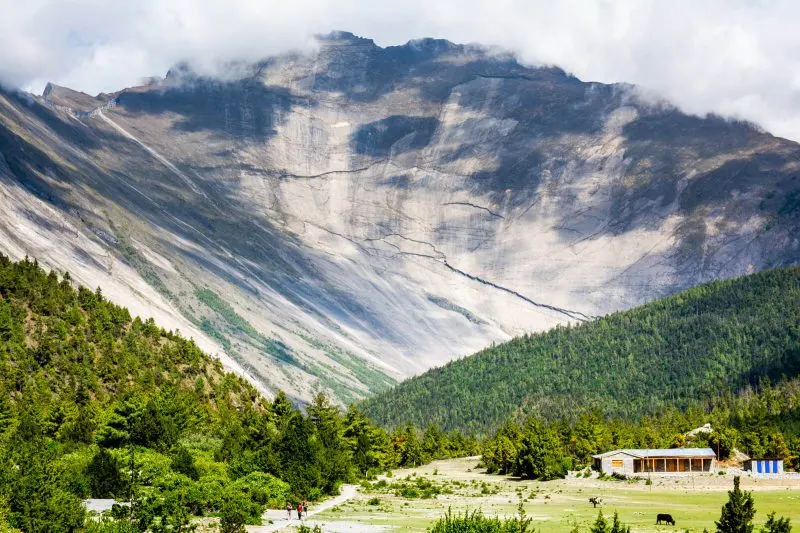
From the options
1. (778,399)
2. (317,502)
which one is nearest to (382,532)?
(317,502)

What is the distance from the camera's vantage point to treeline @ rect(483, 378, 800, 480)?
5438 inches

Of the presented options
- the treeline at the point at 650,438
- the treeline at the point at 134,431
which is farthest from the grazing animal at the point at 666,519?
the treeline at the point at 650,438

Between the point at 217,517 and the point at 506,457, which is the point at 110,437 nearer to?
the point at 217,517

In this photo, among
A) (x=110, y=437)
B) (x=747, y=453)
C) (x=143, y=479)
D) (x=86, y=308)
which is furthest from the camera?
(x=747, y=453)

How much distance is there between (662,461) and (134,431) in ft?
236

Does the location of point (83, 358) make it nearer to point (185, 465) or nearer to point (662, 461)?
point (185, 465)

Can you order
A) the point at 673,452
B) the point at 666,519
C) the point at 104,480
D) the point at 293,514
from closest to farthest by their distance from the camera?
Answer: the point at 104,480, the point at 666,519, the point at 293,514, the point at 673,452

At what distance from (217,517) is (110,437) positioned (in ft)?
76.5

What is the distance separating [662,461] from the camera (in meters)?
134

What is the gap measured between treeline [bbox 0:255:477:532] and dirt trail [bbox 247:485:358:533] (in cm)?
117

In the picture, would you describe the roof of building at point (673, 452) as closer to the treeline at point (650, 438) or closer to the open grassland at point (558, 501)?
the open grassland at point (558, 501)

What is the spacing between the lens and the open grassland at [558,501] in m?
78.4

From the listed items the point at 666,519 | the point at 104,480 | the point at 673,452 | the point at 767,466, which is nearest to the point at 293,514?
the point at 104,480

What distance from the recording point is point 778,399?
193375mm
